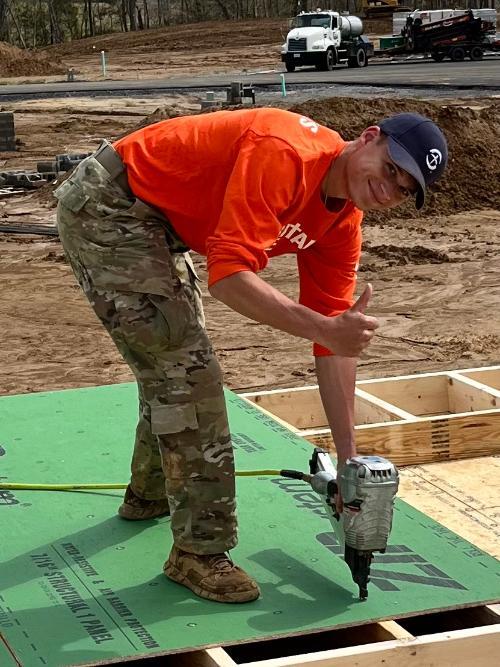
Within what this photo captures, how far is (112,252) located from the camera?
12.5 ft

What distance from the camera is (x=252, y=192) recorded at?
10.9ft

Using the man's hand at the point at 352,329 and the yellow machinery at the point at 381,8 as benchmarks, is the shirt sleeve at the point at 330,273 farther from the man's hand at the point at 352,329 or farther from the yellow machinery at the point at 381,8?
the yellow machinery at the point at 381,8

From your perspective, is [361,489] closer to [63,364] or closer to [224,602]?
[224,602]

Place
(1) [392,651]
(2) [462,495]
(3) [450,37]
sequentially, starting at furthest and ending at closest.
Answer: (3) [450,37] → (2) [462,495] → (1) [392,651]

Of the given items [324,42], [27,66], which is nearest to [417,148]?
[324,42]

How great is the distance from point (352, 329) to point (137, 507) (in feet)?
5.49

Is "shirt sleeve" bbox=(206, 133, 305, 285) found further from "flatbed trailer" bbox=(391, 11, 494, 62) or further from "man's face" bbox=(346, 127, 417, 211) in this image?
"flatbed trailer" bbox=(391, 11, 494, 62)

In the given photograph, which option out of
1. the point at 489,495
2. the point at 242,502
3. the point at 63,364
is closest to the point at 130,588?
the point at 242,502

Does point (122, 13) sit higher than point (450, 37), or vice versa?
point (122, 13)

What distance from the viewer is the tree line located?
185ft

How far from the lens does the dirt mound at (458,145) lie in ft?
44.7

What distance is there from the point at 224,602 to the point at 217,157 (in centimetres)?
146

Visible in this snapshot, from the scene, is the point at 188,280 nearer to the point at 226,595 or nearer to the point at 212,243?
the point at 212,243

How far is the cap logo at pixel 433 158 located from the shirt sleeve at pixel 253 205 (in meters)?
0.37
